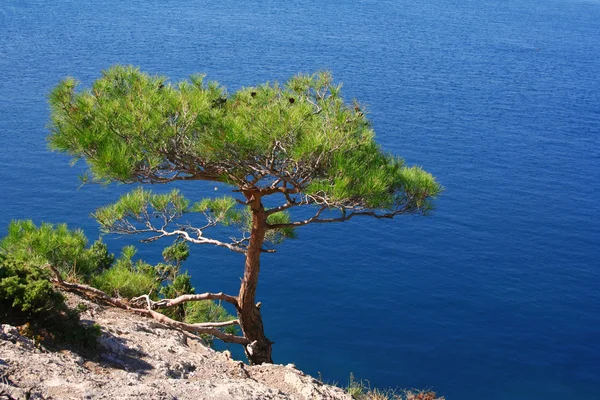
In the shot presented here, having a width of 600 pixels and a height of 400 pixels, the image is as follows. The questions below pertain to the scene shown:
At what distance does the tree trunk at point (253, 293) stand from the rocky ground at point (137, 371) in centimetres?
135

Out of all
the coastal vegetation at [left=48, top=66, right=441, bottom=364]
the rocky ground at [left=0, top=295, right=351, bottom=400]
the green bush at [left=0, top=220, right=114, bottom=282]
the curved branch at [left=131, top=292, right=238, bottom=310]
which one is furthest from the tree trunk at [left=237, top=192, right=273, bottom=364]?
the green bush at [left=0, top=220, right=114, bottom=282]

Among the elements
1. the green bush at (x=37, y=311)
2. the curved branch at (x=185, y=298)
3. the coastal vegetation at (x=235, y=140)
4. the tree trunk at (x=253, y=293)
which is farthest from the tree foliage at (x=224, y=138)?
the curved branch at (x=185, y=298)

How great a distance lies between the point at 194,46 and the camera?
216 feet

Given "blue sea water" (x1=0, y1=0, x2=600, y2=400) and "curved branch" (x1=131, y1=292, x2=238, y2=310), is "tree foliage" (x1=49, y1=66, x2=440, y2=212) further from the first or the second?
"blue sea water" (x1=0, y1=0, x2=600, y2=400)

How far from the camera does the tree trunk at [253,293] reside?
595 inches

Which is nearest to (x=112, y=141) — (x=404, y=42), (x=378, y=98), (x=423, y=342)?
(x=423, y=342)

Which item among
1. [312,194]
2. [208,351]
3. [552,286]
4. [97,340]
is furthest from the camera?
[552,286]

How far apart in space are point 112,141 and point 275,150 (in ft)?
9.59

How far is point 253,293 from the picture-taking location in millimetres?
15469

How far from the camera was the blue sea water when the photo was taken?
28781 mm

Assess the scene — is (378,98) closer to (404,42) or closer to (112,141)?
(404,42)

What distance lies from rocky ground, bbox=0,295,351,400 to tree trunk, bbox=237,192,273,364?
4.43 feet

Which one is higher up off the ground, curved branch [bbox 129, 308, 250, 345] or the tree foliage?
the tree foliage

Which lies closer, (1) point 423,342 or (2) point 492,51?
(1) point 423,342
